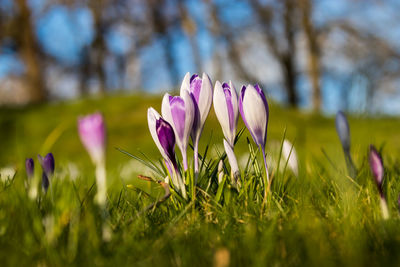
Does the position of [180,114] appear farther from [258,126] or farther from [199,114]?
[258,126]

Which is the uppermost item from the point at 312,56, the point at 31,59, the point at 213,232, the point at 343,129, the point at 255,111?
the point at 31,59

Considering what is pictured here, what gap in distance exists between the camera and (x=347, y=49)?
19.8m

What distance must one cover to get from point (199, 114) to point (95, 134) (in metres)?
0.43

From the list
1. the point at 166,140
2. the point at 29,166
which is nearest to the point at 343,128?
the point at 166,140

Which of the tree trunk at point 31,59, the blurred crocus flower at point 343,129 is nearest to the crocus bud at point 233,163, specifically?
the blurred crocus flower at point 343,129

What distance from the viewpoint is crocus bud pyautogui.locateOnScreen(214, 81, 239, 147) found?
3.79 feet

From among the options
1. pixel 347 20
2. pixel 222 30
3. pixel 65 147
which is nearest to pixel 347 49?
pixel 347 20

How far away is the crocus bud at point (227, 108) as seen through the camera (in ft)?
3.79

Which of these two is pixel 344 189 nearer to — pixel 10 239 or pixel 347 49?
pixel 10 239

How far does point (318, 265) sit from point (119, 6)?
25457mm

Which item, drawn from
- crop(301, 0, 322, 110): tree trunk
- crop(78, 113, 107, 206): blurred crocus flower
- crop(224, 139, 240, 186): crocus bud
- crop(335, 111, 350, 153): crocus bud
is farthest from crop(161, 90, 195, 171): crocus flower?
crop(301, 0, 322, 110): tree trunk

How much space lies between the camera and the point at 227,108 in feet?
3.87

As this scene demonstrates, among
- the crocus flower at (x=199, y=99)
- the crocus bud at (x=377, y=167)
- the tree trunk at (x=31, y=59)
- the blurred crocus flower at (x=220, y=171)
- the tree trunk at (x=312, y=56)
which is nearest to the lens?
the crocus bud at (x=377, y=167)

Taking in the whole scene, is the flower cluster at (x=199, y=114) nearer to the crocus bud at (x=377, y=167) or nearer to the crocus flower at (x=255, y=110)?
the crocus flower at (x=255, y=110)
